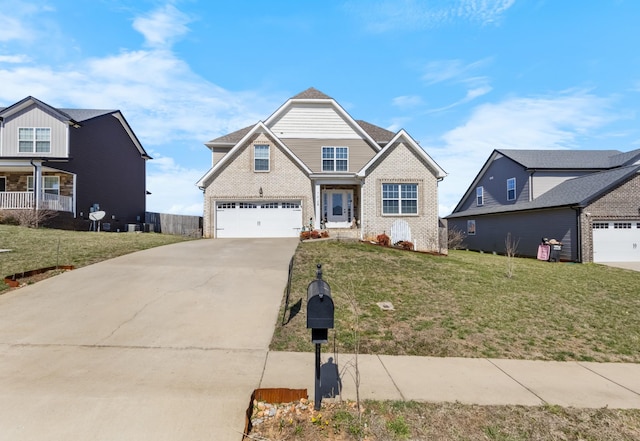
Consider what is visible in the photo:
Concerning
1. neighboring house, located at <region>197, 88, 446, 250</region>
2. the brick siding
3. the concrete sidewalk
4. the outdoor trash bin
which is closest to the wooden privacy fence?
neighboring house, located at <region>197, 88, 446, 250</region>

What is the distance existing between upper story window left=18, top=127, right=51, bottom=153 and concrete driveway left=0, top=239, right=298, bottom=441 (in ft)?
55.1

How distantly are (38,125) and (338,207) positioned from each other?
19873 millimetres

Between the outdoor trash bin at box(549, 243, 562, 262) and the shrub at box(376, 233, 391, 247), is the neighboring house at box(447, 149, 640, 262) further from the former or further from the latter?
the shrub at box(376, 233, 391, 247)

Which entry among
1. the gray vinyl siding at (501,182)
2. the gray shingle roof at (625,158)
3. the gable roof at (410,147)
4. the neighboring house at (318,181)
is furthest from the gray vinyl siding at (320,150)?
the gray shingle roof at (625,158)

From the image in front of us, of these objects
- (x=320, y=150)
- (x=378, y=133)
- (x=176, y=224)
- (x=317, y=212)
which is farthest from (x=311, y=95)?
(x=176, y=224)

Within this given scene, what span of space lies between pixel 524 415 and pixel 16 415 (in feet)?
17.8

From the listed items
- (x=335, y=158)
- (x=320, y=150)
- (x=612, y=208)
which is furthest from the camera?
(x=320, y=150)

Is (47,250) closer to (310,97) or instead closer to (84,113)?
(310,97)

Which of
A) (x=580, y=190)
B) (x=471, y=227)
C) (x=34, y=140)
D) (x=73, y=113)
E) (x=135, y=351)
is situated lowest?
(x=135, y=351)

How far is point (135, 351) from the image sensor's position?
17.0 ft

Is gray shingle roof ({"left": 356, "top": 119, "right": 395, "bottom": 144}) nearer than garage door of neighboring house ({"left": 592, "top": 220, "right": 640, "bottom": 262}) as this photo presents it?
No

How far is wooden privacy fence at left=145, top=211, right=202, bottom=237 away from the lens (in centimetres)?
2350

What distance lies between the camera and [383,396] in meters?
3.99

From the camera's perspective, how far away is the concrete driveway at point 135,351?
3.40 m
